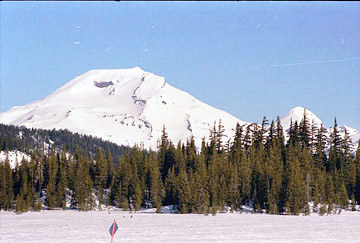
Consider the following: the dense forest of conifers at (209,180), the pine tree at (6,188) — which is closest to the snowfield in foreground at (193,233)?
the dense forest of conifers at (209,180)

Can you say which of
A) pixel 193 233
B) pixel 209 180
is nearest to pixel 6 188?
pixel 209 180

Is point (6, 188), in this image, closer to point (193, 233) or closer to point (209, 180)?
point (209, 180)

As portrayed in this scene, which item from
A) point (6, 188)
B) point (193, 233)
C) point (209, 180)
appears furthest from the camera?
point (6, 188)

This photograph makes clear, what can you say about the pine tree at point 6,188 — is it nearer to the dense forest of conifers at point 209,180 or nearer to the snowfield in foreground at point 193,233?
the dense forest of conifers at point 209,180

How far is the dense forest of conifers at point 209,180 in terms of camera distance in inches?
3282

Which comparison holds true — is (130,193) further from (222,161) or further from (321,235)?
(321,235)

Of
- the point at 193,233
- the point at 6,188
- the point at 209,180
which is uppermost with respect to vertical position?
the point at 209,180

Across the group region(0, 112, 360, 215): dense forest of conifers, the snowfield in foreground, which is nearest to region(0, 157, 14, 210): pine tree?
region(0, 112, 360, 215): dense forest of conifers

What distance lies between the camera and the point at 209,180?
88.6 metres

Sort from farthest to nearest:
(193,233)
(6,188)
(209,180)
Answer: (6,188), (209,180), (193,233)

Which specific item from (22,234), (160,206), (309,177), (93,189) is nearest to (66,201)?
(93,189)

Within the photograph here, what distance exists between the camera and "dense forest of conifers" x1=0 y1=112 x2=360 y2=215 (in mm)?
83375

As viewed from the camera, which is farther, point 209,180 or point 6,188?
point 6,188

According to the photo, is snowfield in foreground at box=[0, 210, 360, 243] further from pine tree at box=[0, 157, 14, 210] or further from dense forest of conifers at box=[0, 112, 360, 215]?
pine tree at box=[0, 157, 14, 210]
